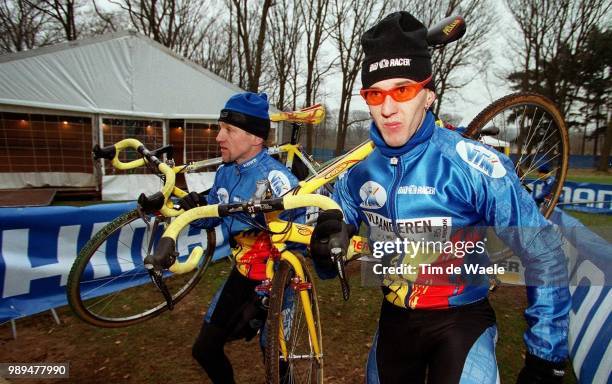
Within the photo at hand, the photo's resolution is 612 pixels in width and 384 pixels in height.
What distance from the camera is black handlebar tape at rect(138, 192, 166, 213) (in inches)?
122

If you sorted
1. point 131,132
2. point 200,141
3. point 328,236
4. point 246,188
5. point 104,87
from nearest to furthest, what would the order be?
point 328,236, point 246,188, point 104,87, point 131,132, point 200,141

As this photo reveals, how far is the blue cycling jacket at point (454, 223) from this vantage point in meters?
1.53

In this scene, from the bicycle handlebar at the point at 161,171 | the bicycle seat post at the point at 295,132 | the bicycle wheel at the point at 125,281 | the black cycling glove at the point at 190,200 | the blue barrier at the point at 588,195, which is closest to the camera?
the black cycling glove at the point at 190,200

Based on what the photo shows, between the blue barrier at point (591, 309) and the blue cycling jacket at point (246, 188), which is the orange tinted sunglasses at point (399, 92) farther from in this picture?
the blue barrier at point (591, 309)

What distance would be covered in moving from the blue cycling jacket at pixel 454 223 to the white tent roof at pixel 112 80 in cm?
1259

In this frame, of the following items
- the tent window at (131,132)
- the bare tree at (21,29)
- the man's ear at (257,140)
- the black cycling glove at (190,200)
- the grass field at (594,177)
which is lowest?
the grass field at (594,177)

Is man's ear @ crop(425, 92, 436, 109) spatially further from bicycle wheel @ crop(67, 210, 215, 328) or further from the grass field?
the grass field

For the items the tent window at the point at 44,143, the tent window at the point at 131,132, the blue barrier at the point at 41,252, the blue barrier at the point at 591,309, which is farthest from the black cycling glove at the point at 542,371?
the tent window at the point at 44,143

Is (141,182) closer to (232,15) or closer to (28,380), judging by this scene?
(28,380)

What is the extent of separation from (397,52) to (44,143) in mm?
15678

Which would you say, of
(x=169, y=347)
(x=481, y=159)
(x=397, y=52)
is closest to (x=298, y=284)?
(x=481, y=159)

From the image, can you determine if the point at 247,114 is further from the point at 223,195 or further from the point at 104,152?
the point at 104,152

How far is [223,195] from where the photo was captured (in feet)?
10.4

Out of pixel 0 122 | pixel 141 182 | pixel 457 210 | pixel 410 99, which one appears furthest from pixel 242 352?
pixel 0 122
